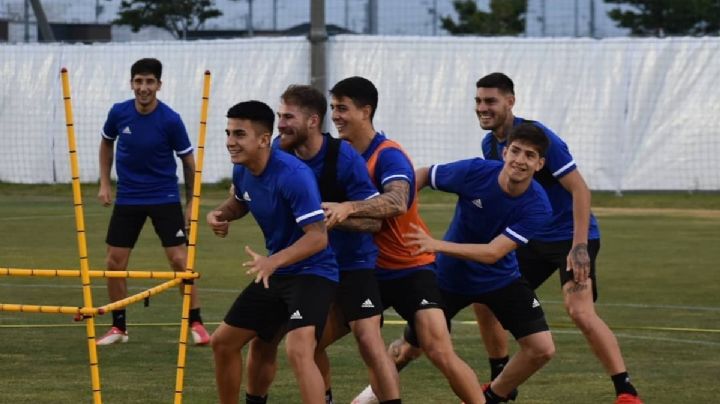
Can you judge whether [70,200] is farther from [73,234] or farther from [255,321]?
[255,321]

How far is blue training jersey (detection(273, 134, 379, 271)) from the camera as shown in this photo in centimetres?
880

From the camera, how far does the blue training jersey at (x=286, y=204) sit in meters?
8.08

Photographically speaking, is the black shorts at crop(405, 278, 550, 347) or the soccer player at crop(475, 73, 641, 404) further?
the soccer player at crop(475, 73, 641, 404)

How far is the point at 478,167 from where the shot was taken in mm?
9320

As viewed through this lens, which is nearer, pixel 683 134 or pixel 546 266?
pixel 546 266

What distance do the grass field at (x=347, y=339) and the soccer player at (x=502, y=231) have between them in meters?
0.64

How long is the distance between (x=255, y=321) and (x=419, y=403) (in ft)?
5.87

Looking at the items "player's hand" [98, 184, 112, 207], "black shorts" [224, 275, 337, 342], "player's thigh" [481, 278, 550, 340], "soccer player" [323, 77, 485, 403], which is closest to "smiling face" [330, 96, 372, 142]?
"soccer player" [323, 77, 485, 403]

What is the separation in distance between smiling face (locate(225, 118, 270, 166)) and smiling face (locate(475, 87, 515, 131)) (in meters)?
2.08

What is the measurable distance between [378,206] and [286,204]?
0.63 m

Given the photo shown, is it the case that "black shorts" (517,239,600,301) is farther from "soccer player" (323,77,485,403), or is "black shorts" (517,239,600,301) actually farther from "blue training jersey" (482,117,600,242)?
"soccer player" (323,77,485,403)

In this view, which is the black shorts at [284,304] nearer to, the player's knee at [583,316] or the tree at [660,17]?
the player's knee at [583,316]

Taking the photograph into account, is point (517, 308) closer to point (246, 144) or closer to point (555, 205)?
point (555, 205)

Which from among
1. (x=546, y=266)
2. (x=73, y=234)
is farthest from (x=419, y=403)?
(x=73, y=234)
